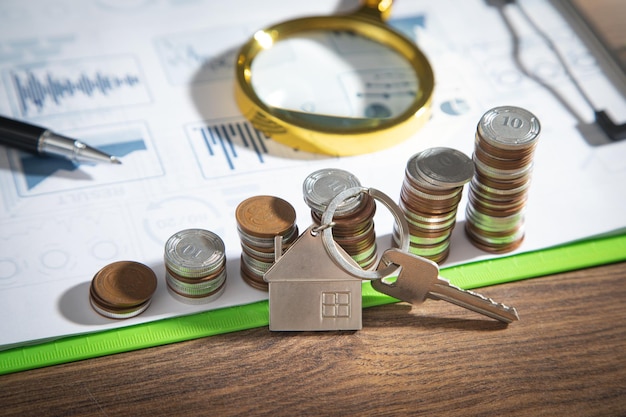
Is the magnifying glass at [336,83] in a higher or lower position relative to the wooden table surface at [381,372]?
higher

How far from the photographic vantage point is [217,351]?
80cm

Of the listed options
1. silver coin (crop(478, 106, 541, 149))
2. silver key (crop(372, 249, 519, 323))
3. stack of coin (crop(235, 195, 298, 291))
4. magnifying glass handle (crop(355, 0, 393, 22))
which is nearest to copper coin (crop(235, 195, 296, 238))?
stack of coin (crop(235, 195, 298, 291))

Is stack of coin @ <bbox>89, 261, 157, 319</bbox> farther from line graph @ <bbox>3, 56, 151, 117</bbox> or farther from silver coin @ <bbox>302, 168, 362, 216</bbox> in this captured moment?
line graph @ <bbox>3, 56, 151, 117</bbox>

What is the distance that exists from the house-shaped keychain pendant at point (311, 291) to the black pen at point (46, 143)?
11.1 inches

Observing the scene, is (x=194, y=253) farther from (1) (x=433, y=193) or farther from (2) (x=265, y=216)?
(1) (x=433, y=193)

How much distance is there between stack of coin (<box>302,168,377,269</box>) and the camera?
80cm

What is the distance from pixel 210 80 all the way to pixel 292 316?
0.40 metres

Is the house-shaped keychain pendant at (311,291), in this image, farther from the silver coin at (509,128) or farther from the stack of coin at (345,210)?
the silver coin at (509,128)

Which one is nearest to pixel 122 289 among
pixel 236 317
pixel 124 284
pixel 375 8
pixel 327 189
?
pixel 124 284

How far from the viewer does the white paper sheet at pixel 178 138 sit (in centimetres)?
87

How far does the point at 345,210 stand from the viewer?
80 cm

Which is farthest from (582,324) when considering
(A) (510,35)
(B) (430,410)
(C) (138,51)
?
(C) (138,51)

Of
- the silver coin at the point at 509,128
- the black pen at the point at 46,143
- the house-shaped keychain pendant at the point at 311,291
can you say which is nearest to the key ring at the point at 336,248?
the house-shaped keychain pendant at the point at 311,291

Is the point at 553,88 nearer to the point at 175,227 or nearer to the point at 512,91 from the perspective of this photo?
the point at 512,91
